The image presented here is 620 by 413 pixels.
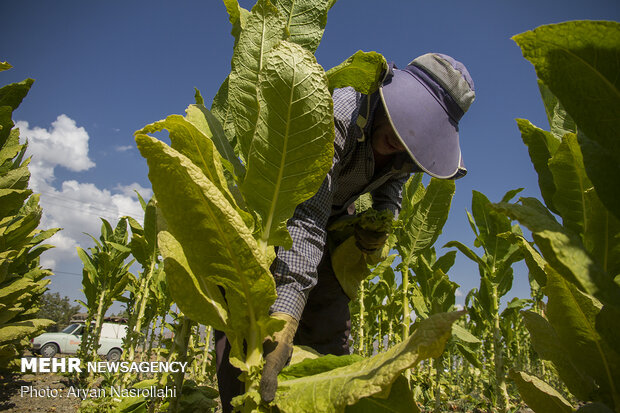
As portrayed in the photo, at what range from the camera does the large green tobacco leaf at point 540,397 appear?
95 cm

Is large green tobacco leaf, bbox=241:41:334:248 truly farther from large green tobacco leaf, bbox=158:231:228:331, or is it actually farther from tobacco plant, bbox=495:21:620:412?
tobacco plant, bbox=495:21:620:412

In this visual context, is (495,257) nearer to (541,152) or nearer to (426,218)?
(426,218)

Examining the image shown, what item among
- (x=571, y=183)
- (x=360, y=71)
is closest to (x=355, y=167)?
(x=360, y=71)

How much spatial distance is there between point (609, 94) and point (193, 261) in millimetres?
1145

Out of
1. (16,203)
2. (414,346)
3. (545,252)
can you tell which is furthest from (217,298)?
(16,203)

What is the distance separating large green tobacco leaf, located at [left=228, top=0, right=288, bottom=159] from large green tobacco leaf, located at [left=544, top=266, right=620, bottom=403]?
41.7 inches

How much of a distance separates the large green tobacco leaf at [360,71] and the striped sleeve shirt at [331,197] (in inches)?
14.5

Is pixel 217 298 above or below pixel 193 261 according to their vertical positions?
below

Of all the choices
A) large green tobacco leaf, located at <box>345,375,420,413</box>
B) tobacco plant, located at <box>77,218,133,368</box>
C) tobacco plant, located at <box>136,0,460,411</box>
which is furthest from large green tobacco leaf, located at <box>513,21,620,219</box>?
tobacco plant, located at <box>77,218,133,368</box>

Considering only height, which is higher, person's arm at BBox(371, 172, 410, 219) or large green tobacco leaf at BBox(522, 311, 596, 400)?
person's arm at BBox(371, 172, 410, 219)

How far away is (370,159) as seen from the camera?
2.27 metres

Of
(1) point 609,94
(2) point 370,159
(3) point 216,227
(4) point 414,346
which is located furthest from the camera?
(2) point 370,159

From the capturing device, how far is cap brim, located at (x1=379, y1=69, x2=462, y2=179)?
5.83 ft

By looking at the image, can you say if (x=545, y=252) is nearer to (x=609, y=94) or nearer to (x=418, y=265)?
(x=609, y=94)
